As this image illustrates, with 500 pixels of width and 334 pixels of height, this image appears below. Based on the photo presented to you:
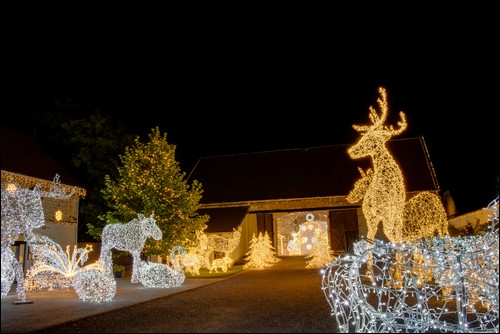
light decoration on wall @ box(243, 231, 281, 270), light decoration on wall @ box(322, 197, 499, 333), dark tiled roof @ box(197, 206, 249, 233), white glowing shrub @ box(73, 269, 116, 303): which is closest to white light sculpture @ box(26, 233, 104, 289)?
white glowing shrub @ box(73, 269, 116, 303)

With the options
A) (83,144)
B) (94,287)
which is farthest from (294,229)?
(94,287)

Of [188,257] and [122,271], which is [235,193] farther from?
[122,271]

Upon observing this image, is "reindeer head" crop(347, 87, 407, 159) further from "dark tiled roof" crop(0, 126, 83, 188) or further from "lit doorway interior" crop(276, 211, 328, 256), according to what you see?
"lit doorway interior" crop(276, 211, 328, 256)

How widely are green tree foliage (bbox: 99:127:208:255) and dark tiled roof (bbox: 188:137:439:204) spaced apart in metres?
8.92

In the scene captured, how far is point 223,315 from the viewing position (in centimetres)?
880

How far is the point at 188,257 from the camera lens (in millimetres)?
19734

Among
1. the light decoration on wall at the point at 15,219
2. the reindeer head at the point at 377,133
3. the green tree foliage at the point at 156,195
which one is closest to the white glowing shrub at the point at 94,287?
the light decoration on wall at the point at 15,219

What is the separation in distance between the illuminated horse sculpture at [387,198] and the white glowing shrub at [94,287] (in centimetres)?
762

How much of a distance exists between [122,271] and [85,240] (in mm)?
5572

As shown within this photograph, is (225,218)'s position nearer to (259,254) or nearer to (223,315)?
(259,254)

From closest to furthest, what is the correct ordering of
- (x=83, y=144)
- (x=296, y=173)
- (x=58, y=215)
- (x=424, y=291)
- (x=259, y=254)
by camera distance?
(x=424, y=291)
(x=58, y=215)
(x=259, y=254)
(x=83, y=144)
(x=296, y=173)

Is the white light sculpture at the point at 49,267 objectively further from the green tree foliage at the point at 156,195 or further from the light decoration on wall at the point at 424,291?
the light decoration on wall at the point at 424,291

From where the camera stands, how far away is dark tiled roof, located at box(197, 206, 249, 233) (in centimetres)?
2439

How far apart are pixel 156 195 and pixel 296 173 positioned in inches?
503
